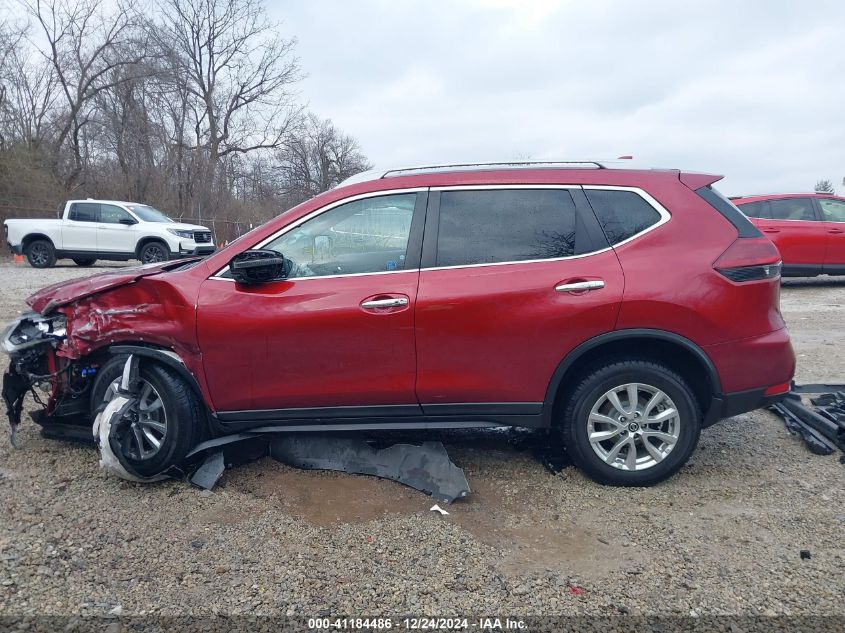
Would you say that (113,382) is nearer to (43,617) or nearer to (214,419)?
(214,419)

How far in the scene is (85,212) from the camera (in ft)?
53.0

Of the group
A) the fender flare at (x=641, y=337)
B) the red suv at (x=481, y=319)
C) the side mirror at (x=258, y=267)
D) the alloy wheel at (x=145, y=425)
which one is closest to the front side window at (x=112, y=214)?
the red suv at (x=481, y=319)

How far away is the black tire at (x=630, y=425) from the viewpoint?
3367 mm

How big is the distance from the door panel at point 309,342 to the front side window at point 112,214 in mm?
14435

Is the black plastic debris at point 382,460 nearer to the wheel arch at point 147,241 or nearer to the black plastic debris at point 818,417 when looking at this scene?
the black plastic debris at point 818,417

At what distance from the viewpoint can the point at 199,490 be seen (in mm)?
3514

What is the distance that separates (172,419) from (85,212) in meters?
15.1

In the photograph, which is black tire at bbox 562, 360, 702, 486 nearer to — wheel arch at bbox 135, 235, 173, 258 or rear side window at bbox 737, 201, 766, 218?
rear side window at bbox 737, 201, 766, 218

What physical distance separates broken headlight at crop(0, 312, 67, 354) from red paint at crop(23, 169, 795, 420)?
0.76 meters

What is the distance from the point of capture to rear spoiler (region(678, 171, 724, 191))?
139 inches

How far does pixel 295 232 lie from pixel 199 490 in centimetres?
161

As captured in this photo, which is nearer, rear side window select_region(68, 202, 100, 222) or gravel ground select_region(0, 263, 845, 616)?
gravel ground select_region(0, 263, 845, 616)

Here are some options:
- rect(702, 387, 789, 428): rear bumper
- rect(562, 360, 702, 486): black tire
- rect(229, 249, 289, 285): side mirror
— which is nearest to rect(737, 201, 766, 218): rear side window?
rect(702, 387, 789, 428): rear bumper

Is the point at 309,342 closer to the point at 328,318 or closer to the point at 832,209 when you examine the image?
the point at 328,318
